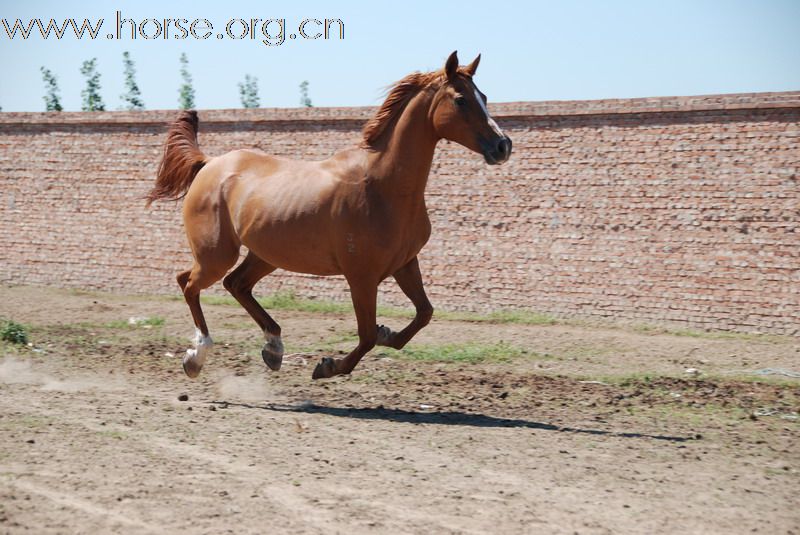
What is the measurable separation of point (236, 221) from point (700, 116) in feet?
24.0

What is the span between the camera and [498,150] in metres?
7.29

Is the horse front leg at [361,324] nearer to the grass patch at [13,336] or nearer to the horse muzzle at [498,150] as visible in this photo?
the horse muzzle at [498,150]

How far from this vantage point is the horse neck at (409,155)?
776 cm

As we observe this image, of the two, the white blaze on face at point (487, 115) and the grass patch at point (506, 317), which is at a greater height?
the white blaze on face at point (487, 115)

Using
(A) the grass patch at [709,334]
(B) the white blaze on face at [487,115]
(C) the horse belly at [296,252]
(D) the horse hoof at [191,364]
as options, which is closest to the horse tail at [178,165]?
(C) the horse belly at [296,252]

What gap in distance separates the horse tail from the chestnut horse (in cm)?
89

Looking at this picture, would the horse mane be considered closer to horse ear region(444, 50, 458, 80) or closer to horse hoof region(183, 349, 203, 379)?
horse ear region(444, 50, 458, 80)

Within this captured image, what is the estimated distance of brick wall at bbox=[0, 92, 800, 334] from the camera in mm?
12828

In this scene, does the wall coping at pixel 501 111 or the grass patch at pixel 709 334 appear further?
the wall coping at pixel 501 111

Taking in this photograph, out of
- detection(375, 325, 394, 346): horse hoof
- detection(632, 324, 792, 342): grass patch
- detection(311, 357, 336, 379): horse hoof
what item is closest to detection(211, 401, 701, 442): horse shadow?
detection(311, 357, 336, 379): horse hoof

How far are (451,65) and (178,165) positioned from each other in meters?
3.40

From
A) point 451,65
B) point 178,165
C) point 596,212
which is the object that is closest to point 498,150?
point 451,65

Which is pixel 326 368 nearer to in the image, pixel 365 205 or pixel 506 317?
pixel 365 205

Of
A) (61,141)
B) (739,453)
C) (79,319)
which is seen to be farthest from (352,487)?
(61,141)
